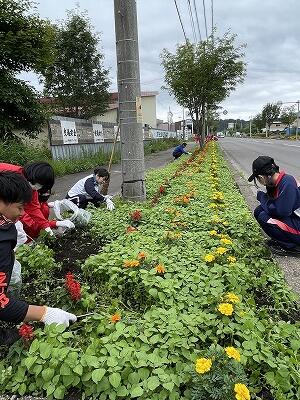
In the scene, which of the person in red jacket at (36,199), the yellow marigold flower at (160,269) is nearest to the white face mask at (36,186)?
the person in red jacket at (36,199)

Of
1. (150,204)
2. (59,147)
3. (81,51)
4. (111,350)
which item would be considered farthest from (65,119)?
(111,350)

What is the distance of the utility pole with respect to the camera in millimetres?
5531

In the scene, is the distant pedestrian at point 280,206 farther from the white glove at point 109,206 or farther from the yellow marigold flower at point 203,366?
the yellow marigold flower at point 203,366

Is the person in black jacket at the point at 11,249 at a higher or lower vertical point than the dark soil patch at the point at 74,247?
higher

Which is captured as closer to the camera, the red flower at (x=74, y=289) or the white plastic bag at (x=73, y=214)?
the red flower at (x=74, y=289)

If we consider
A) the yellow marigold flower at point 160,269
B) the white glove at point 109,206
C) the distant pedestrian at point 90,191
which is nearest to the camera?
the yellow marigold flower at point 160,269

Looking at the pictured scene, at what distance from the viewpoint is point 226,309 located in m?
2.17

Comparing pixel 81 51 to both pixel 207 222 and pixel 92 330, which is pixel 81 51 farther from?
pixel 92 330

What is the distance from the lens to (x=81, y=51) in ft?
69.5

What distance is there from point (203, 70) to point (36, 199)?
20.0 m

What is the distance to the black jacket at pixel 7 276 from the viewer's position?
82.7 inches

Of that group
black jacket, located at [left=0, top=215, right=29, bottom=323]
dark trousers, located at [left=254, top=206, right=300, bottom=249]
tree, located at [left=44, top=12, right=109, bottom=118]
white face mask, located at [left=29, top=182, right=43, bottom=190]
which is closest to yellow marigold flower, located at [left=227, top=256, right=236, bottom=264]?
dark trousers, located at [left=254, top=206, right=300, bottom=249]

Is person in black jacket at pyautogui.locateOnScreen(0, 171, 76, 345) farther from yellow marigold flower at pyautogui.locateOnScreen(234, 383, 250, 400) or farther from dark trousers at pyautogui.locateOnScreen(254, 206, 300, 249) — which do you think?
dark trousers at pyautogui.locateOnScreen(254, 206, 300, 249)

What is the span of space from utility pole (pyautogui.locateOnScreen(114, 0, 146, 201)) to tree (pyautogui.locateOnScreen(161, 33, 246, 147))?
17.3 m
